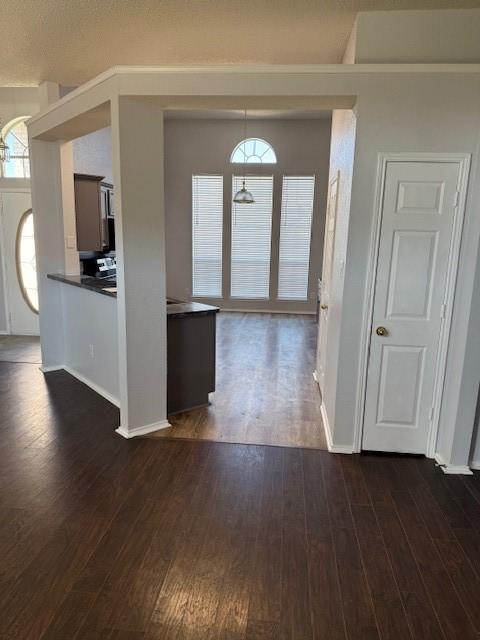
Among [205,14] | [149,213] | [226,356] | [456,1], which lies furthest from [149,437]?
[456,1]

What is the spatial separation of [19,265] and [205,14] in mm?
4315

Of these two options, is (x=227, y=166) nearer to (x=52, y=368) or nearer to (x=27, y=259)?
(x=27, y=259)

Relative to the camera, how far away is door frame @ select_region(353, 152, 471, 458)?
273cm

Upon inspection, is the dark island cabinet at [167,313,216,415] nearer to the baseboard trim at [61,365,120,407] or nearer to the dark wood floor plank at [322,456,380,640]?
the baseboard trim at [61,365,120,407]

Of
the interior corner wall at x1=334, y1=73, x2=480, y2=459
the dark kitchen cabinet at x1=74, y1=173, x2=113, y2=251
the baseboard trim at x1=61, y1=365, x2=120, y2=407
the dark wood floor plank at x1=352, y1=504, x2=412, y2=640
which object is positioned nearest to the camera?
the dark wood floor plank at x1=352, y1=504, x2=412, y2=640

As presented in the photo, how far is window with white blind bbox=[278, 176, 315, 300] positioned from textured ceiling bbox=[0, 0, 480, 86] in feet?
13.7

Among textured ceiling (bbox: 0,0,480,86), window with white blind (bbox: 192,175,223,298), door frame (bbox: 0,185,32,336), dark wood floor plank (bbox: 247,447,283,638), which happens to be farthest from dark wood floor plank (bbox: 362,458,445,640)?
window with white blind (bbox: 192,175,223,298)

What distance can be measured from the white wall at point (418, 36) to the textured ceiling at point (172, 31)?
6 cm

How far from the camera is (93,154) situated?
244 inches


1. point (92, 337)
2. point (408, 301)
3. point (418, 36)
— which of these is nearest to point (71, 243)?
point (92, 337)

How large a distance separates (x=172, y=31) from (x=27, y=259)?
153 inches

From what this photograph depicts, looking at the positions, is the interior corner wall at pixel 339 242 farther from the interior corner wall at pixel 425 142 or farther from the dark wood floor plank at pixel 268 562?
the dark wood floor plank at pixel 268 562

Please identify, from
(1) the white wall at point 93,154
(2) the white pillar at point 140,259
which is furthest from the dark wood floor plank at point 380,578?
(1) the white wall at point 93,154

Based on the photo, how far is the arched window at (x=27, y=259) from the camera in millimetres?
5789
